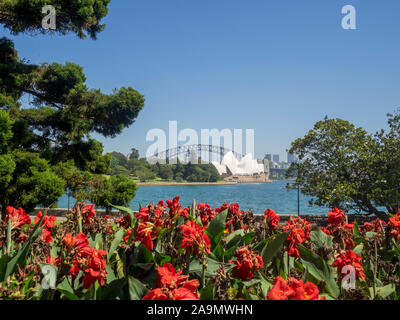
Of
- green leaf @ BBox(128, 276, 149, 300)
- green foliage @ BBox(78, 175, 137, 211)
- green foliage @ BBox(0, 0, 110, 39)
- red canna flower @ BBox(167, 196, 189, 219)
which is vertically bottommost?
green foliage @ BBox(78, 175, 137, 211)

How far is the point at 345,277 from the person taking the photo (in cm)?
116

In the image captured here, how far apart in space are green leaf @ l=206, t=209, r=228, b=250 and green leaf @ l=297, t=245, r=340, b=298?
355 millimetres

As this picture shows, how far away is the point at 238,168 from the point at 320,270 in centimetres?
8445

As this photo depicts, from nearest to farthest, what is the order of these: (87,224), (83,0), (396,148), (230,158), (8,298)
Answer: (8,298) < (87,224) < (83,0) < (396,148) < (230,158)

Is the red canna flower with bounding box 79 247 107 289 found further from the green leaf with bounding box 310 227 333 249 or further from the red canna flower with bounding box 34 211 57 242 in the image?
the green leaf with bounding box 310 227 333 249

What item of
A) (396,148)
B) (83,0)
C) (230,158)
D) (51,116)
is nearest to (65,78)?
(51,116)

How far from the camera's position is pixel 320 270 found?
48.6 inches

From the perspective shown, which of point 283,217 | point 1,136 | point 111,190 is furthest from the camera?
point 111,190

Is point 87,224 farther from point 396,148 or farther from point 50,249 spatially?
point 396,148

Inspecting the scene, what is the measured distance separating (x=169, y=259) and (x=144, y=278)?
12 centimetres

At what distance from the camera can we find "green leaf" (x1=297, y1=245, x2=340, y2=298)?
1.19 metres

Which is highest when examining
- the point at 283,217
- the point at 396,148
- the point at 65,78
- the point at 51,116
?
the point at 65,78

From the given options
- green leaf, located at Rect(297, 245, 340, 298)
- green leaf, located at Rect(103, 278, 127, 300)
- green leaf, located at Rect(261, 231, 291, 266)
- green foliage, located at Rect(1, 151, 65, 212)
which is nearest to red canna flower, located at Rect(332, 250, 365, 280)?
green leaf, located at Rect(297, 245, 340, 298)

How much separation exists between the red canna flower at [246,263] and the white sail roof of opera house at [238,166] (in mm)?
80199
